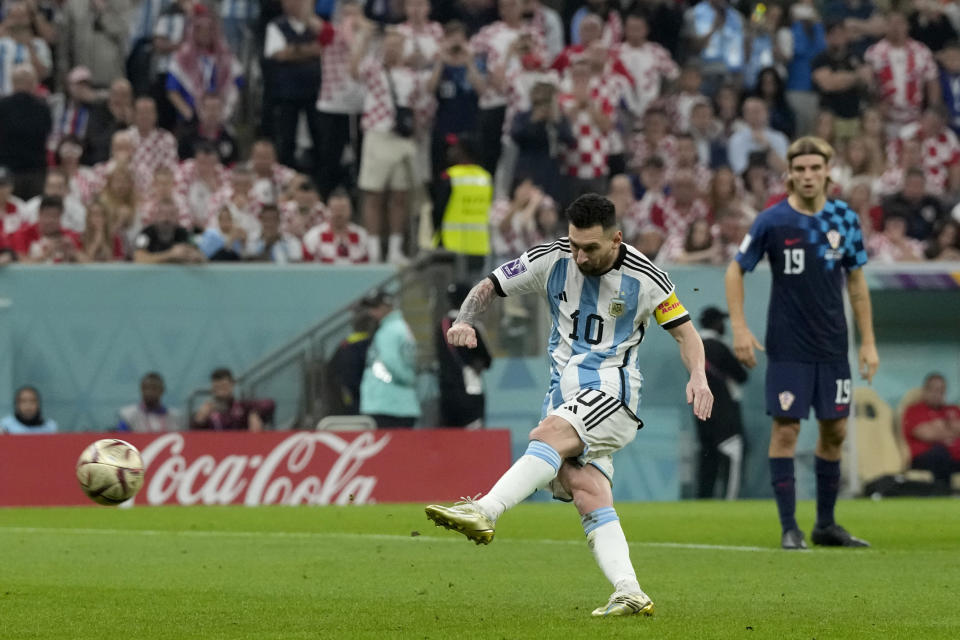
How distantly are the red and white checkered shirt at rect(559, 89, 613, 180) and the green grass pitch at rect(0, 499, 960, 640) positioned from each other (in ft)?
20.4

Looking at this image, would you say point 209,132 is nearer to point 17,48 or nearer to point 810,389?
point 17,48

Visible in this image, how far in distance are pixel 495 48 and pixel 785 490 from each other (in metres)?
10.5

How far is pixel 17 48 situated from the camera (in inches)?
787

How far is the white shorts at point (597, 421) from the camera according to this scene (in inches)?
293

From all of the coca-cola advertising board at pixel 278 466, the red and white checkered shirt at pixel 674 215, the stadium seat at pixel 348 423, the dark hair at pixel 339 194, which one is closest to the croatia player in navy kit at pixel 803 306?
the coca-cola advertising board at pixel 278 466

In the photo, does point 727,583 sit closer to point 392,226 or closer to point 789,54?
point 392,226

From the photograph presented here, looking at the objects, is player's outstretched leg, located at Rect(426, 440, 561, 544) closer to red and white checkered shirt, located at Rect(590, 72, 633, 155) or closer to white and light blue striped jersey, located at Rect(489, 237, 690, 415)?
white and light blue striped jersey, located at Rect(489, 237, 690, 415)

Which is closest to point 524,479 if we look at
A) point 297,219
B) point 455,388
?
point 455,388

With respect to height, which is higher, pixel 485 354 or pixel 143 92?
pixel 143 92

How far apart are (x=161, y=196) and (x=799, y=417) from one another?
9.63 m

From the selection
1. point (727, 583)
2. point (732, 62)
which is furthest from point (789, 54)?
point (727, 583)

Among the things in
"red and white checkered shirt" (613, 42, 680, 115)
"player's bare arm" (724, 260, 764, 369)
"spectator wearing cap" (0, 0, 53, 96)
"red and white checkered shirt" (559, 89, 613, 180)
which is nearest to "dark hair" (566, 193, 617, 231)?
"player's bare arm" (724, 260, 764, 369)

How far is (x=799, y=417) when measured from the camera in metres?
11.0

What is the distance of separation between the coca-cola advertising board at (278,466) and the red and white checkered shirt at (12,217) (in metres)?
2.72
